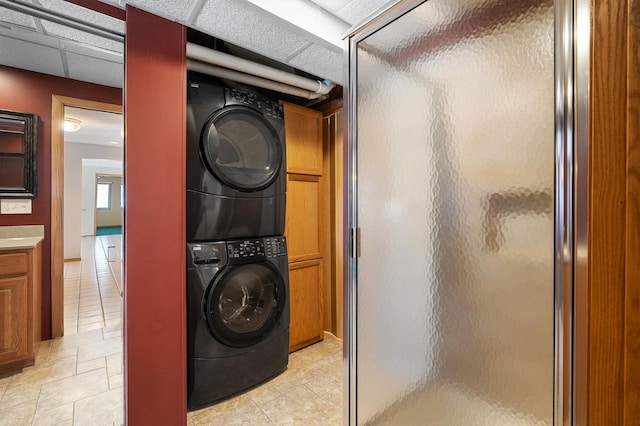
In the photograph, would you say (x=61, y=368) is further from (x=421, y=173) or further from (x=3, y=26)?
(x=421, y=173)

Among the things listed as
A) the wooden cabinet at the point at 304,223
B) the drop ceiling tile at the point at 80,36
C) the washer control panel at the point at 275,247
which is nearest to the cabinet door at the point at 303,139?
the wooden cabinet at the point at 304,223

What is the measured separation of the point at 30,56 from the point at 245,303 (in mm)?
2338

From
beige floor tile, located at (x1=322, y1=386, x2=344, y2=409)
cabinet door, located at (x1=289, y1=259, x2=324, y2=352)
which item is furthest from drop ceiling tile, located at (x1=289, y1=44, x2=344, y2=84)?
beige floor tile, located at (x1=322, y1=386, x2=344, y2=409)

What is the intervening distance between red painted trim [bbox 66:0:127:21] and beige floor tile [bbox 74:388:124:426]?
2170 millimetres

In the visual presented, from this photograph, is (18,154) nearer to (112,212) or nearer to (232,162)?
(232,162)

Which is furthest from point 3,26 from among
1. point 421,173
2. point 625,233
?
point 625,233

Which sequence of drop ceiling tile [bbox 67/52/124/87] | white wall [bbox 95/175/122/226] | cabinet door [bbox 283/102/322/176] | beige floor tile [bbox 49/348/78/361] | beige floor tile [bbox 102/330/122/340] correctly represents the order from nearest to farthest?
1. drop ceiling tile [bbox 67/52/124/87]
2. beige floor tile [bbox 49/348/78/361]
3. cabinet door [bbox 283/102/322/176]
4. beige floor tile [bbox 102/330/122/340]
5. white wall [bbox 95/175/122/226]

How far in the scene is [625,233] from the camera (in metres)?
0.56

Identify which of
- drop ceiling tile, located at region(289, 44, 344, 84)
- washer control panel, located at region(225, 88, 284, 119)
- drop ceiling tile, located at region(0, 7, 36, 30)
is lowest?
washer control panel, located at region(225, 88, 284, 119)

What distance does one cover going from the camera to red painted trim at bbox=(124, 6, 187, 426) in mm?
1381

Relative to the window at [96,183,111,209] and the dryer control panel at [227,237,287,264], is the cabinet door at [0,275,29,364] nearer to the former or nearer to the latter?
the dryer control panel at [227,237,287,264]

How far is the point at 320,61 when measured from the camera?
74.1 inches

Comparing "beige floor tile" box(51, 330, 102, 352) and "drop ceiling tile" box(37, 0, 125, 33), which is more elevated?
"drop ceiling tile" box(37, 0, 125, 33)

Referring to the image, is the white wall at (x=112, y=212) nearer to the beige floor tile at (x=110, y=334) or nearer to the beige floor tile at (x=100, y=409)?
the beige floor tile at (x=110, y=334)
